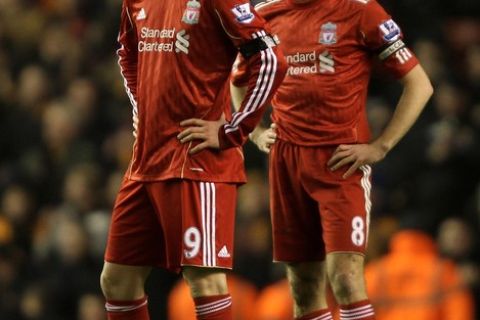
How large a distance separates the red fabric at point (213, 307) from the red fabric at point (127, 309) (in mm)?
416

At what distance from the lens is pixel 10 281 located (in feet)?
42.5

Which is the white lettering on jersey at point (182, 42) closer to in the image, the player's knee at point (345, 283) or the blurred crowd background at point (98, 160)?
the player's knee at point (345, 283)

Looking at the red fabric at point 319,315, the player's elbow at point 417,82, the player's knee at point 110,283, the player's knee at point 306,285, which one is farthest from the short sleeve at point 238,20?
the red fabric at point 319,315

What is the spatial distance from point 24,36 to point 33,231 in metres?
3.16

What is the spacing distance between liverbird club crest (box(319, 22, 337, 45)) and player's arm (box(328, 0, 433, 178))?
14cm

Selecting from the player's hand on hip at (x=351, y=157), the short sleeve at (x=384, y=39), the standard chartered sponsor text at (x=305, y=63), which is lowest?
the player's hand on hip at (x=351, y=157)

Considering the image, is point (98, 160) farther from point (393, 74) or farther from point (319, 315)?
point (393, 74)

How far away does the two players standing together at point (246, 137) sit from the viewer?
275 inches

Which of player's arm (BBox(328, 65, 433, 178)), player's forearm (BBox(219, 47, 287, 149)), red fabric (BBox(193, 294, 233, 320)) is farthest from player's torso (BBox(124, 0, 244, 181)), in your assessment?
player's arm (BBox(328, 65, 433, 178))

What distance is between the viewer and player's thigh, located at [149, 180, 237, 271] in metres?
6.94

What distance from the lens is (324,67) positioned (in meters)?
7.63

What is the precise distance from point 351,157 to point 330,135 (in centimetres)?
16

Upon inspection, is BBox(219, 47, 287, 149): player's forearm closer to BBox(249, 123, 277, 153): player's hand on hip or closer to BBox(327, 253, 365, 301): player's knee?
BBox(249, 123, 277, 153): player's hand on hip

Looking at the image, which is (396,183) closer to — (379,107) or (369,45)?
(379,107)
